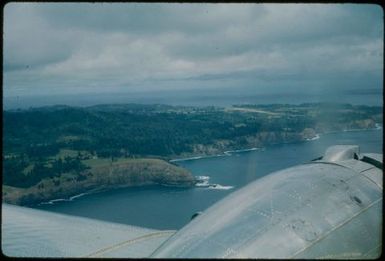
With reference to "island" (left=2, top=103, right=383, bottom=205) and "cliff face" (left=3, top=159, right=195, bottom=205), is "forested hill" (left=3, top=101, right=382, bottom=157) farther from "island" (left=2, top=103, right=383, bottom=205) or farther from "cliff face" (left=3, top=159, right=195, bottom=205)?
"cliff face" (left=3, top=159, right=195, bottom=205)

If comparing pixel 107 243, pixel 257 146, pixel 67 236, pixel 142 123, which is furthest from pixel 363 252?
pixel 142 123

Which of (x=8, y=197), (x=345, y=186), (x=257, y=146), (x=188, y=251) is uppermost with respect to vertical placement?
(x=345, y=186)

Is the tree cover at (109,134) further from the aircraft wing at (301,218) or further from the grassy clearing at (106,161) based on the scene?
the aircraft wing at (301,218)

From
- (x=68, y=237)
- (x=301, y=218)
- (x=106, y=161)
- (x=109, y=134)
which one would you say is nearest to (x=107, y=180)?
(x=106, y=161)

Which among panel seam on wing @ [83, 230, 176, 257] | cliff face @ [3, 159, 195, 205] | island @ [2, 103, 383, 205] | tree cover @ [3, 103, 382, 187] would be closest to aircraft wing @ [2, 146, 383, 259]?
panel seam on wing @ [83, 230, 176, 257]

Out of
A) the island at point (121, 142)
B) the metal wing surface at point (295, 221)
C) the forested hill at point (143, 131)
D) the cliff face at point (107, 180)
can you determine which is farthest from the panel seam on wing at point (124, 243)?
the forested hill at point (143, 131)

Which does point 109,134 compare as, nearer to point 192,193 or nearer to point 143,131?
point 143,131

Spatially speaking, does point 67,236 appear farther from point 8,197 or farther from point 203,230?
point 8,197
